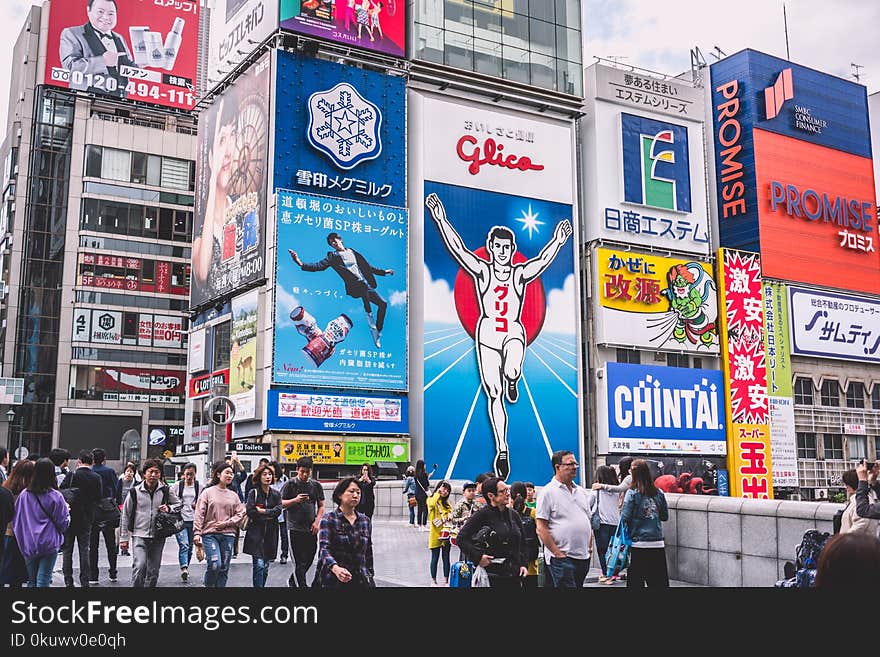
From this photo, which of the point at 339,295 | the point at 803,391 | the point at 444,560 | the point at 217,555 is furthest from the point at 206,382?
the point at 217,555

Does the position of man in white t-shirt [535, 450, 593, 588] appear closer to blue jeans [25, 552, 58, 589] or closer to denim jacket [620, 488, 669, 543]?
Answer: denim jacket [620, 488, 669, 543]

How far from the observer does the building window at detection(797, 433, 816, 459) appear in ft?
188

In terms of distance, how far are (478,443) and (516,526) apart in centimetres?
3651

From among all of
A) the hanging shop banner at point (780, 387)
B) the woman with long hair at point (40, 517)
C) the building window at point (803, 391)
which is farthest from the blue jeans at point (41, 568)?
the building window at point (803, 391)

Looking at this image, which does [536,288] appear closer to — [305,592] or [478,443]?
[478,443]

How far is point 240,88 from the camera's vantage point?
46.4 metres

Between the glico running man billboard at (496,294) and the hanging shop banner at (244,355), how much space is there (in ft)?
24.9

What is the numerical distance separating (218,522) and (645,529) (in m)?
5.05

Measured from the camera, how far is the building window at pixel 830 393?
58969mm

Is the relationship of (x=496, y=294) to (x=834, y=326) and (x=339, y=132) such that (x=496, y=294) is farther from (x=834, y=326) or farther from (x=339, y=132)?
(x=834, y=326)

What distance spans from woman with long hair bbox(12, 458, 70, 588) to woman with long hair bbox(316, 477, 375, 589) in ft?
12.2

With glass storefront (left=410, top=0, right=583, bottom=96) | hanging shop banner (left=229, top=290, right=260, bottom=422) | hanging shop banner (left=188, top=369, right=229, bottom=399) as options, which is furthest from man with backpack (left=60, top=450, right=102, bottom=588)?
glass storefront (left=410, top=0, right=583, bottom=96)

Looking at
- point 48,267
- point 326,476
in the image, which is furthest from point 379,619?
point 48,267

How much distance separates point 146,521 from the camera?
472 inches
